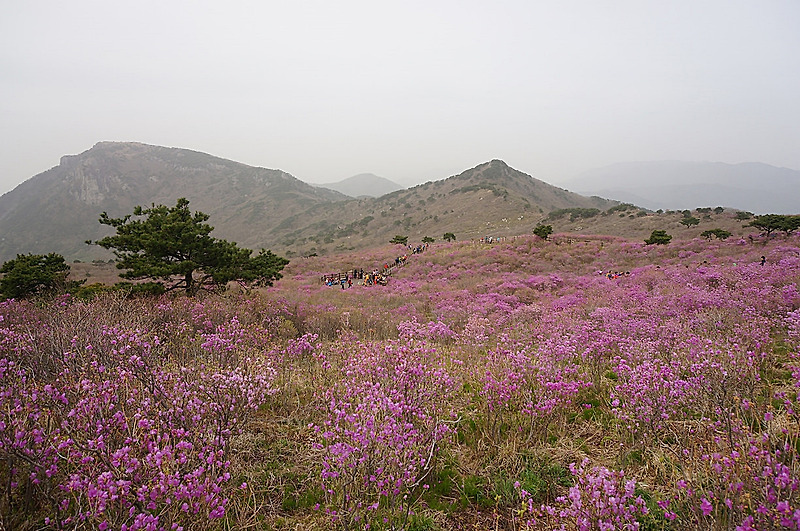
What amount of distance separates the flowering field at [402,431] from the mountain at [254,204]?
47102 millimetres

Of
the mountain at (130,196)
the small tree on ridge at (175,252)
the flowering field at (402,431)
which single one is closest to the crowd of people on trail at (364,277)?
the small tree on ridge at (175,252)

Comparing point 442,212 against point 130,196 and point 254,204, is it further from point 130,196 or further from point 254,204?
point 130,196

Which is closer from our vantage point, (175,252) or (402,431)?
(402,431)

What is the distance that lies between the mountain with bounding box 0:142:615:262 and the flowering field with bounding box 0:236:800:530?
47102 mm

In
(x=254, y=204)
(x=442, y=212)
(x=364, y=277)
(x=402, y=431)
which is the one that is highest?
(x=254, y=204)

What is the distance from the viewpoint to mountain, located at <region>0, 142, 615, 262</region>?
240 ft

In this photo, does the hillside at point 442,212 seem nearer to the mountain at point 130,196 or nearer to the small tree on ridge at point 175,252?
the mountain at point 130,196

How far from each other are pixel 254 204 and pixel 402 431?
6339 inches

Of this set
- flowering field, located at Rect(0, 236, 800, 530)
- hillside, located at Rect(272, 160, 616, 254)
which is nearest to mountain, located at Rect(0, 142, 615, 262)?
hillside, located at Rect(272, 160, 616, 254)

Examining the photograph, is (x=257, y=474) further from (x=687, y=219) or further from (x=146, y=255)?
(x=687, y=219)

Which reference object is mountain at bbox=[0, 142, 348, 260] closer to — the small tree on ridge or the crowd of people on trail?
the crowd of people on trail

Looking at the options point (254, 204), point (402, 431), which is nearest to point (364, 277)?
point (402, 431)

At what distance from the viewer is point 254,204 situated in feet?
490

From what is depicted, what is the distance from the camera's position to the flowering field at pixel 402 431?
2521 millimetres
